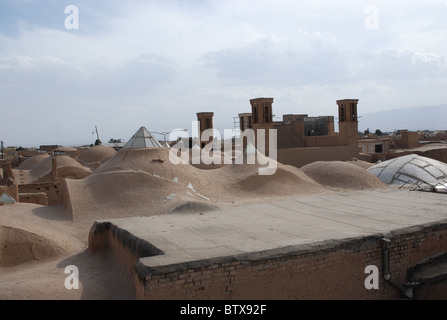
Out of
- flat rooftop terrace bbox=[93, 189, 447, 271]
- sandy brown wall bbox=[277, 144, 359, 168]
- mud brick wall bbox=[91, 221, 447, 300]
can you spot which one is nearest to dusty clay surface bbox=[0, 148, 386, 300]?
flat rooftop terrace bbox=[93, 189, 447, 271]

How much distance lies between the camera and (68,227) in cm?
1059

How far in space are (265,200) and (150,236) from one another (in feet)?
19.2

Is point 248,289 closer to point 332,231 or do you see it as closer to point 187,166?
point 332,231

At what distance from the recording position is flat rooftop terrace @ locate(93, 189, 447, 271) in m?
6.42

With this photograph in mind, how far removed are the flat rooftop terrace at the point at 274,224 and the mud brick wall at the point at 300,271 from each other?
13cm

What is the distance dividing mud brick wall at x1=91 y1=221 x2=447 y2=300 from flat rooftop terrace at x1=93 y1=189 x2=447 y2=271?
4.9 inches

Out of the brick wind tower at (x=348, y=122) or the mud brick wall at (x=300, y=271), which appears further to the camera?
the brick wind tower at (x=348, y=122)

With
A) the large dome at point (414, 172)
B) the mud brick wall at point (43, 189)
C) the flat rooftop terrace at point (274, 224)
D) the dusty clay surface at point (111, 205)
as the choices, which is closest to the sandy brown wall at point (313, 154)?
the large dome at point (414, 172)

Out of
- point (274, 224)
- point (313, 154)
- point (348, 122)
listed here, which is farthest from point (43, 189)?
point (348, 122)

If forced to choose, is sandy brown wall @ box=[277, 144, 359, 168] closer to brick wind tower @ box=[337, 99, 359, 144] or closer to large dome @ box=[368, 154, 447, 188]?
brick wind tower @ box=[337, 99, 359, 144]

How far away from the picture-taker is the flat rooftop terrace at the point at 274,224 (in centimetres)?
642

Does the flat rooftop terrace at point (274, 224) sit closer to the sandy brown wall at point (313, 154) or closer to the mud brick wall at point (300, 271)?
the mud brick wall at point (300, 271)
